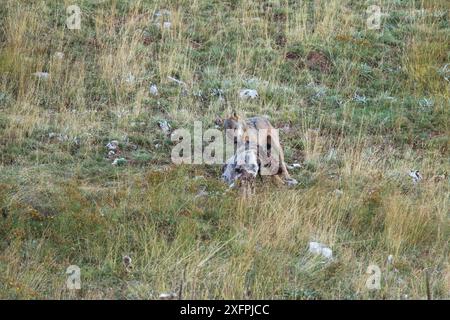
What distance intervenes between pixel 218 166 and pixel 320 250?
7.00ft

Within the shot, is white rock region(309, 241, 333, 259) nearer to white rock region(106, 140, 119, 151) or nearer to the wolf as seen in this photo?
the wolf

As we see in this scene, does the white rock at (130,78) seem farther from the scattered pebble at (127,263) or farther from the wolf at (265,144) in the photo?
the scattered pebble at (127,263)

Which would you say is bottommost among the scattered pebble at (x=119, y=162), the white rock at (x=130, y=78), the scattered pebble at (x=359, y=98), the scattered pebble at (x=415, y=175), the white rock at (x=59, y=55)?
the scattered pebble at (x=415, y=175)

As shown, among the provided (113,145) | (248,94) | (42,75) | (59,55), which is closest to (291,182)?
(113,145)

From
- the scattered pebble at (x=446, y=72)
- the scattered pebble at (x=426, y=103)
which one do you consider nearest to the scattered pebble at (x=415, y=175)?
the scattered pebble at (x=426, y=103)

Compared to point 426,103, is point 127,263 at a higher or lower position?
lower

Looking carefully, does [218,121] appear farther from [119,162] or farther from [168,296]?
[168,296]

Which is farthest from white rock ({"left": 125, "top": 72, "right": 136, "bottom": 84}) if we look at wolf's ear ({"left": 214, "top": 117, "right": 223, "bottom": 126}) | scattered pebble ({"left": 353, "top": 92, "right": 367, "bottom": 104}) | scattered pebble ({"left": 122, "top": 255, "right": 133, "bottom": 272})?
scattered pebble ({"left": 122, "top": 255, "right": 133, "bottom": 272})

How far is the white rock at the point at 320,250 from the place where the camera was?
6.96 m

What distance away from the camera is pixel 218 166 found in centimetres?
882

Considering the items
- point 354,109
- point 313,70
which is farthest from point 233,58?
point 354,109

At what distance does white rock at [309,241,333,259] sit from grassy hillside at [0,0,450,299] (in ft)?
0.18

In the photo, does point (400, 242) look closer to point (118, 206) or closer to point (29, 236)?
point (118, 206)

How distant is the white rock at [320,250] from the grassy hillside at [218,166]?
55 millimetres
